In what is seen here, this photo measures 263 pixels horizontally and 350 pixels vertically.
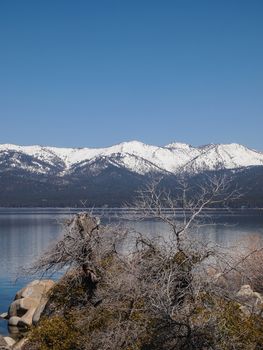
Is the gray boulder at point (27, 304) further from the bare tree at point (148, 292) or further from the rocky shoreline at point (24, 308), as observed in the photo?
the bare tree at point (148, 292)

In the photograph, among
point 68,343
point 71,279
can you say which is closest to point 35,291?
point 71,279

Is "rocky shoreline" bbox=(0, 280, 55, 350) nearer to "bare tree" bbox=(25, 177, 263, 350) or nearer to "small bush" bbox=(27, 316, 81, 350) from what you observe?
"bare tree" bbox=(25, 177, 263, 350)

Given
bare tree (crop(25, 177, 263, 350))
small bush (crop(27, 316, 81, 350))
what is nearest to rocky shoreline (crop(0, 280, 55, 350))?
bare tree (crop(25, 177, 263, 350))

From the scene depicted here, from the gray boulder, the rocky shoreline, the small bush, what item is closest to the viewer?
the small bush

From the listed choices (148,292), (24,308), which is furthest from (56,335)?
(24,308)

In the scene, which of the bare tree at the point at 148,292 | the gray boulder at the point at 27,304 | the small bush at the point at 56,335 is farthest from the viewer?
the gray boulder at the point at 27,304

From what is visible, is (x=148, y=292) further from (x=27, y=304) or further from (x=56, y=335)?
(x=27, y=304)

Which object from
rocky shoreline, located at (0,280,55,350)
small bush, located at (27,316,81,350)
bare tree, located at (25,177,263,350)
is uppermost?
bare tree, located at (25,177,263,350)

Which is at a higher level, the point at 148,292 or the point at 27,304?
the point at 148,292

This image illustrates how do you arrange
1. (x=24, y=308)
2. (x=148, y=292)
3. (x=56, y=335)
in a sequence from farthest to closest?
(x=24, y=308) < (x=56, y=335) < (x=148, y=292)

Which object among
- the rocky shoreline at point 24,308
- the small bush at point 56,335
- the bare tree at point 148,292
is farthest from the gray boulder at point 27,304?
the small bush at point 56,335

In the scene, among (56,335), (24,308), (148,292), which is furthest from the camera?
(24,308)

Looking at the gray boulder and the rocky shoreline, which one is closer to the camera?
the rocky shoreline

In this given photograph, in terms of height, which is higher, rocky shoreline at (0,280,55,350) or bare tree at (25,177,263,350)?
bare tree at (25,177,263,350)
